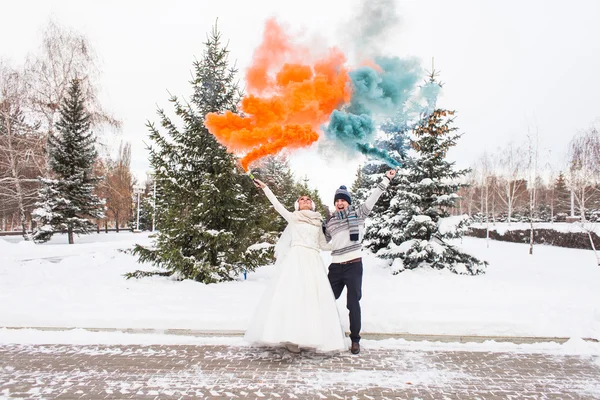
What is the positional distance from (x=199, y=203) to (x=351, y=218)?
17.8 ft

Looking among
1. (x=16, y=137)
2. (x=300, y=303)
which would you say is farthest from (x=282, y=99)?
(x=16, y=137)

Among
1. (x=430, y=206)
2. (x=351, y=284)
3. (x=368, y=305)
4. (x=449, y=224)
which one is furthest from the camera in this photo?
(x=430, y=206)

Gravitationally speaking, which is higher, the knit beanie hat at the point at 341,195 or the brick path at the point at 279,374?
the knit beanie hat at the point at 341,195

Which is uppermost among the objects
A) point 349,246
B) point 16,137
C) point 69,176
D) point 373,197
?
point 16,137

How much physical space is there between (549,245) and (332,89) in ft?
98.5

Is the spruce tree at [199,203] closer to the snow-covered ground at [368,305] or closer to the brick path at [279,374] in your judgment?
the snow-covered ground at [368,305]

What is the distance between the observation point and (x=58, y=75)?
25.0 m

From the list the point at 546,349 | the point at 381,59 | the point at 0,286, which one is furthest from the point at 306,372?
the point at 0,286

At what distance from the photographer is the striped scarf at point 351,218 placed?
520cm

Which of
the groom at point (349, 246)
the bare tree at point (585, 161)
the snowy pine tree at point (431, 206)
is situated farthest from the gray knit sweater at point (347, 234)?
the bare tree at point (585, 161)

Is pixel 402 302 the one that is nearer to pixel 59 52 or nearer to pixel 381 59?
pixel 381 59

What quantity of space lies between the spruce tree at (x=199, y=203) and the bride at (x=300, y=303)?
182 inches

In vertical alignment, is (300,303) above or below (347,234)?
below

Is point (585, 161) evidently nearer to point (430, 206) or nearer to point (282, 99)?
point (430, 206)
